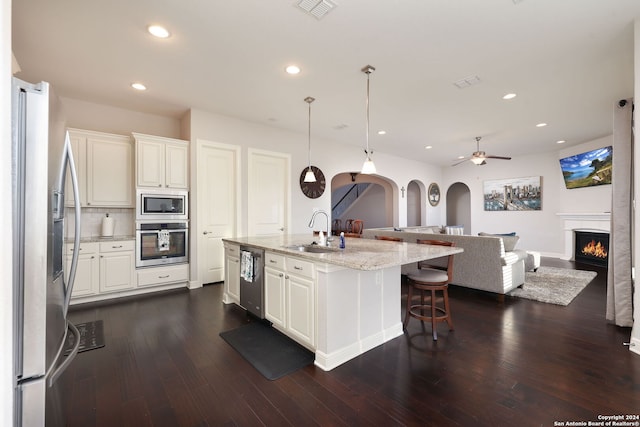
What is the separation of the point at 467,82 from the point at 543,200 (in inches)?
247

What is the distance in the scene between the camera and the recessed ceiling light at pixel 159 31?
2.56 m

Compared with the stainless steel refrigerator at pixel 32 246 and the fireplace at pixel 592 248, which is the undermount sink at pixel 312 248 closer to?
the stainless steel refrigerator at pixel 32 246

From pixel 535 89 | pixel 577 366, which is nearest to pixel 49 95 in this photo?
pixel 577 366

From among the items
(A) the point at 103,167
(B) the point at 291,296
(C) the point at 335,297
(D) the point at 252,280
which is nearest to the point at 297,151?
(A) the point at 103,167

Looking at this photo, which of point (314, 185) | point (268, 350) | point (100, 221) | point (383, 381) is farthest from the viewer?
point (314, 185)

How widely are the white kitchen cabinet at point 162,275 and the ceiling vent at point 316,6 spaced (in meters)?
3.93

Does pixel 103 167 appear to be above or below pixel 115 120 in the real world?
below

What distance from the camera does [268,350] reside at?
2.55m

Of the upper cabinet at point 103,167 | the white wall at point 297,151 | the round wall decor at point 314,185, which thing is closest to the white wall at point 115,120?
the upper cabinet at point 103,167

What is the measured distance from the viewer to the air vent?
351 cm

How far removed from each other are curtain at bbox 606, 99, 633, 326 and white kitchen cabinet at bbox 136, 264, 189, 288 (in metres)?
5.50

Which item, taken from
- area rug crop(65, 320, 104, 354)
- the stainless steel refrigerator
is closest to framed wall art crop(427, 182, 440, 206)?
area rug crop(65, 320, 104, 354)

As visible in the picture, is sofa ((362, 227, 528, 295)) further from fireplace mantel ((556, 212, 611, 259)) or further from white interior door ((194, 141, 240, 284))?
fireplace mantel ((556, 212, 611, 259))
